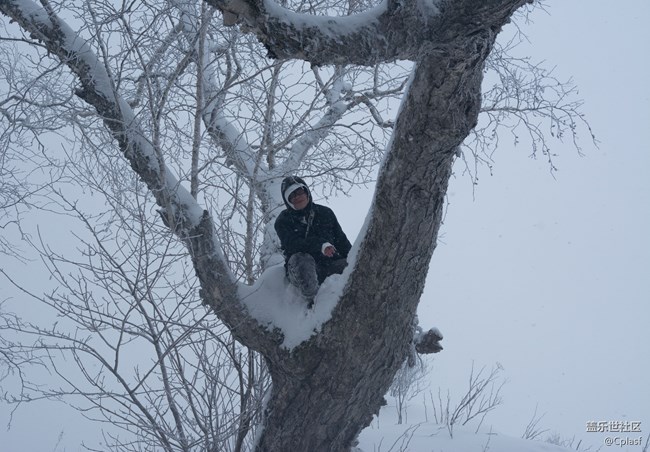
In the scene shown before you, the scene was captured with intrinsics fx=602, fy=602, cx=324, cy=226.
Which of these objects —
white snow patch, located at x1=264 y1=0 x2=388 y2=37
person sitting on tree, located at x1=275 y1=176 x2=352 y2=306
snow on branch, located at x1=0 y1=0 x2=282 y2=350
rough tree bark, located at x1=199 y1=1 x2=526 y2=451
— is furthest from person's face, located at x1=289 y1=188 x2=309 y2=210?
white snow patch, located at x1=264 y1=0 x2=388 y2=37

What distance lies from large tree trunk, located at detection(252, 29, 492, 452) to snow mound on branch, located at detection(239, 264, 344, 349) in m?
0.09

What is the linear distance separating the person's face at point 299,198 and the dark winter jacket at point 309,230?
0.11ft

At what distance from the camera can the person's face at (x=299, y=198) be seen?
14.8 ft

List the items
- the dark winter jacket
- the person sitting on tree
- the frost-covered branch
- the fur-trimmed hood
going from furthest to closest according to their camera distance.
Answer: the fur-trimmed hood < the dark winter jacket < the person sitting on tree < the frost-covered branch

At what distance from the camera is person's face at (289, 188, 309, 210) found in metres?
4.50

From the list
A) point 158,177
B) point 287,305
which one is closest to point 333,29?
point 158,177

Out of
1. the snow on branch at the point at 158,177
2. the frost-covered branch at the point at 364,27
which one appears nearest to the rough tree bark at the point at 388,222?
the frost-covered branch at the point at 364,27

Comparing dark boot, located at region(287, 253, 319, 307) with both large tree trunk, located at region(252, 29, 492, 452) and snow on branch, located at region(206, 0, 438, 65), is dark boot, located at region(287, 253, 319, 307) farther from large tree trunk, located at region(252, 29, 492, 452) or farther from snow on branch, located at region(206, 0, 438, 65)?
snow on branch, located at region(206, 0, 438, 65)

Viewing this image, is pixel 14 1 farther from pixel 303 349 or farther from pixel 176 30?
pixel 303 349

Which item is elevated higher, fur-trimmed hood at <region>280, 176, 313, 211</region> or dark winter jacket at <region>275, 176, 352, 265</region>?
fur-trimmed hood at <region>280, 176, 313, 211</region>

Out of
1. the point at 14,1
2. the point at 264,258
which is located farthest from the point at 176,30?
the point at 264,258

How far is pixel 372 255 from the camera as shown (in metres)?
3.70

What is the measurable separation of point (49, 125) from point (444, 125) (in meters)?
2.94

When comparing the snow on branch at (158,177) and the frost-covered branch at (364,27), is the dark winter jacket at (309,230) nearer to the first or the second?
the snow on branch at (158,177)
